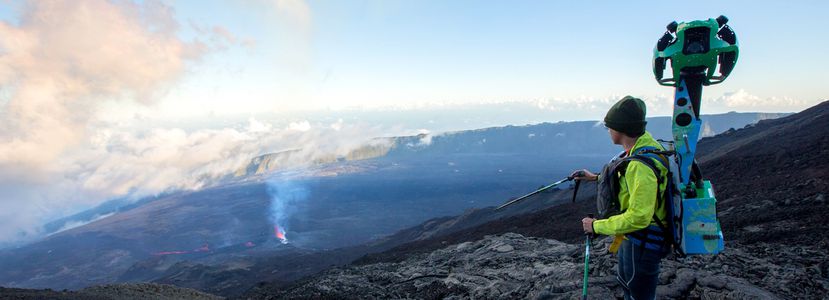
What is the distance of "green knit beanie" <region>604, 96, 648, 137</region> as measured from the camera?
346cm

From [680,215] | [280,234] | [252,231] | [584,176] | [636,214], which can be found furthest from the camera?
[252,231]

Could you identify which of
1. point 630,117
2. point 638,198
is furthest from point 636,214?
point 630,117

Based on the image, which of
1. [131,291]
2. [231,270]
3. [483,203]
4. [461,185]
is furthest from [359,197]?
[131,291]

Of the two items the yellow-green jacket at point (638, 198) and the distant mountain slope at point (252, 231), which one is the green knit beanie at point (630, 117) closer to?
the yellow-green jacket at point (638, 198)

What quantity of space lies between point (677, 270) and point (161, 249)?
132074 mm

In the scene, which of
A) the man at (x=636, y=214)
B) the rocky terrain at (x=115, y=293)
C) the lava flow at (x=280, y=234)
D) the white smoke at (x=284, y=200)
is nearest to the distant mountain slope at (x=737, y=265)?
the man at (x=636, y=214)

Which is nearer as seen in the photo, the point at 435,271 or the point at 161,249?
the point at 435,271

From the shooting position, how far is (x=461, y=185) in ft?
493

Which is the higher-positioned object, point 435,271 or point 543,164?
point 435,271

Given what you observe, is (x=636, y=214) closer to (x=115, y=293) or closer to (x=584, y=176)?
(x=584, y=176)

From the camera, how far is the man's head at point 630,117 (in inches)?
136

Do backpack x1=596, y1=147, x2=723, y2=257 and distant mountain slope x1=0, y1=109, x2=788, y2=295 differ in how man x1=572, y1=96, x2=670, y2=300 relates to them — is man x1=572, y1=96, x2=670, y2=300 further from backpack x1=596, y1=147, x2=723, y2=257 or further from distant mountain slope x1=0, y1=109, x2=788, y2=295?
distant mountain slope x1=0, y1=109, x2=788, y2=295

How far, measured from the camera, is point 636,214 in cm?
316

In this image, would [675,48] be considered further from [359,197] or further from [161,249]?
[359,197]
